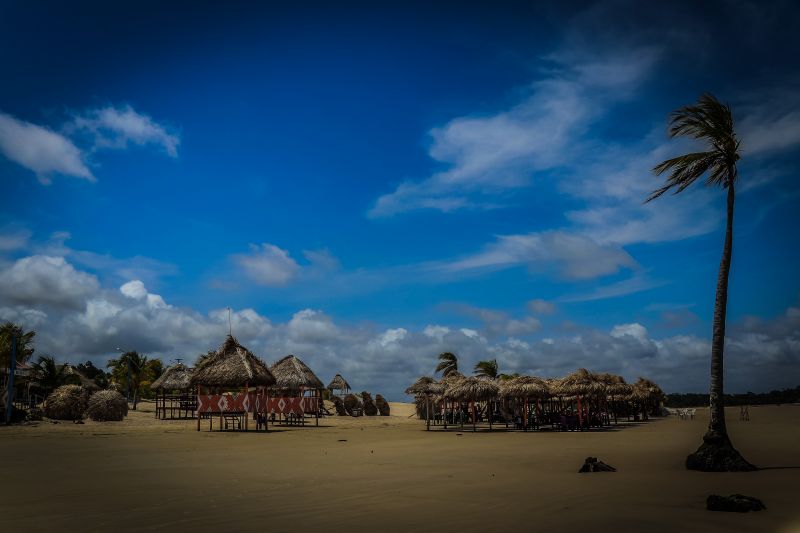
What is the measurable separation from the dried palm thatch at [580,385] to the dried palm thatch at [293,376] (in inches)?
662

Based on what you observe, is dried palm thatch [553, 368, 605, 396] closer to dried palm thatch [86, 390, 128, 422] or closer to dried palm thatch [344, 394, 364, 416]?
dried palm thatch [344, 394, 364, 416]

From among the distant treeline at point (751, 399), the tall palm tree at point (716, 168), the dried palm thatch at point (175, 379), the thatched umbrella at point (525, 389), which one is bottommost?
the distant treeline at point (751, 399)

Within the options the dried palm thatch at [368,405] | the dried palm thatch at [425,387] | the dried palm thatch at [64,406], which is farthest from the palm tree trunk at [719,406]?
the dried palm thatch at [368,405]

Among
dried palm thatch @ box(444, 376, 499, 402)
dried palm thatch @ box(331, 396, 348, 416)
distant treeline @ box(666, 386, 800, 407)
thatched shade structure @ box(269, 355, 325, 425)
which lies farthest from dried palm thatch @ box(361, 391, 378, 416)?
distant treeline @ box(666, 386, 800, 407)

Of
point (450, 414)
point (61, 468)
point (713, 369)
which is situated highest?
point (713, 369)

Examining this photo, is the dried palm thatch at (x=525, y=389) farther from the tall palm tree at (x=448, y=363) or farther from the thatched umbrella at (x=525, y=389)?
the tall palm tree at (x=448, y=363)

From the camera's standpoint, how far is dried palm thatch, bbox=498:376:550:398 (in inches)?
1182

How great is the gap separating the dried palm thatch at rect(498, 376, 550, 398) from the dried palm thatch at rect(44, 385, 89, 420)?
2376 centimetres

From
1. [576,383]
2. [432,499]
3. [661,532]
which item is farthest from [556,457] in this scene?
[576,383]

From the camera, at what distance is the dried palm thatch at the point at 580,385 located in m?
30.4

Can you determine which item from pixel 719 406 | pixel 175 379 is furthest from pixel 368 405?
pixel 719 406

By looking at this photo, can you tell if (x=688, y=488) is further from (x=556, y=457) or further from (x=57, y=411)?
(x=57, y=411)

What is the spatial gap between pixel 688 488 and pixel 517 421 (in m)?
23.9

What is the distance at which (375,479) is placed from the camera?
10375 mm
